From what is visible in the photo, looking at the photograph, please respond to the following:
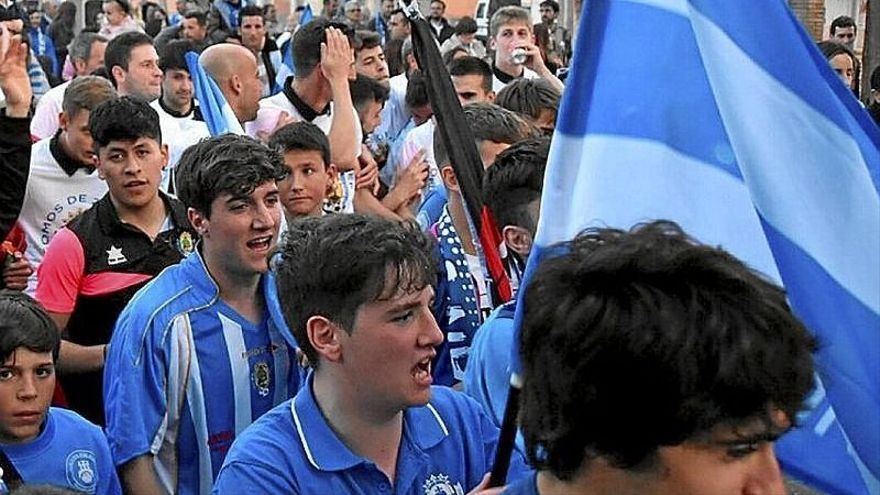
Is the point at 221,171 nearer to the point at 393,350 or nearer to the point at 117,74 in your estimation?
the point at 393,350

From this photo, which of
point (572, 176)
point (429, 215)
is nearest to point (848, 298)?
point (572, 176)

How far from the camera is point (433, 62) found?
4.42m

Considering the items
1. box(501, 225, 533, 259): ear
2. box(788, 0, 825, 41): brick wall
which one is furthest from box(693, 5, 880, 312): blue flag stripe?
box(788, 0, 825, 41): brick wall

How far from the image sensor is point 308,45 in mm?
8047

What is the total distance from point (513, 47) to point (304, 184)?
15.8 feet

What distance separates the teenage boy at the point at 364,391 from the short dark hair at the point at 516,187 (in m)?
0.80

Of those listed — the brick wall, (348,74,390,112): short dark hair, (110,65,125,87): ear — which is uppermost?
(110,65,125,87): ear

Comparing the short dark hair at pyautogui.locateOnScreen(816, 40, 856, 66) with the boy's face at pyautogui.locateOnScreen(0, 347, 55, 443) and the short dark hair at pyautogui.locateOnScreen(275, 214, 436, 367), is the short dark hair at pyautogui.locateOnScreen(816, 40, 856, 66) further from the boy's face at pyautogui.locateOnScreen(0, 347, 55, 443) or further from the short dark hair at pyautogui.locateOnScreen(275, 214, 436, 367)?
the short dark hair at pyautogui.locateOnScreen(275, 214, 436, 367)

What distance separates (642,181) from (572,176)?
0.13 m

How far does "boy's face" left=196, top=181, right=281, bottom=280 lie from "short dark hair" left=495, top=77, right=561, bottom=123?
2.57 metres

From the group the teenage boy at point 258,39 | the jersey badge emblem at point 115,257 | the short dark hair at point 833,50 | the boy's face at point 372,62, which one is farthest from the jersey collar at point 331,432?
the teenage boy at point 258,39

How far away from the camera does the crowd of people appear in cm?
194

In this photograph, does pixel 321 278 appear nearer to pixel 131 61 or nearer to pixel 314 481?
pixel 314 481

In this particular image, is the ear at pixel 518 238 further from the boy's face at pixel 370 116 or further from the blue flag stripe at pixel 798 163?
the boy's face at pixel 370 116
